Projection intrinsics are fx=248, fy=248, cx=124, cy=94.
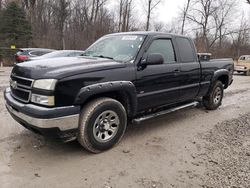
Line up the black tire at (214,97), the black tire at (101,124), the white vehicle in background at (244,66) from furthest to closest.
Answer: the white vehicle in background at (244,66)
the black tire at (214,97)
the black tire at (101,124)

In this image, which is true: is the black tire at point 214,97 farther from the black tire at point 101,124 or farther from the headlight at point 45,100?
the headlight at point 45,100

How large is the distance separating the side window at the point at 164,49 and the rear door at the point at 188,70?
25 centimetres

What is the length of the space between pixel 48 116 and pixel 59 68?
719mm

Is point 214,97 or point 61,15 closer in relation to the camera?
point 214,97

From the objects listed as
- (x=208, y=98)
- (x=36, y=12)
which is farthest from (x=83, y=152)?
(x=36, y=12)

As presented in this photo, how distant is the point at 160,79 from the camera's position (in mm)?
4699

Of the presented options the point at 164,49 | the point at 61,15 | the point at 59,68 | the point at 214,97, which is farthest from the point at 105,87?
the point at 61,15

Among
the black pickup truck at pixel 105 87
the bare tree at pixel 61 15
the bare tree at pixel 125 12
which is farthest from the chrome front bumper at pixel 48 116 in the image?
the bare tree at pixel 125 12

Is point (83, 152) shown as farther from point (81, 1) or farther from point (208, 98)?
point (81, 1)

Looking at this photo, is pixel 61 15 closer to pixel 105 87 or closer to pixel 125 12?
pixel 125 12

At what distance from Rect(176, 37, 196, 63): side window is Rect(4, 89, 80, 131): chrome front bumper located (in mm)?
2850

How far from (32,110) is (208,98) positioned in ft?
16.0

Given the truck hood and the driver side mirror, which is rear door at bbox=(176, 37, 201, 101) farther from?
the truck hood

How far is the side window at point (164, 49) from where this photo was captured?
475 centimetres
